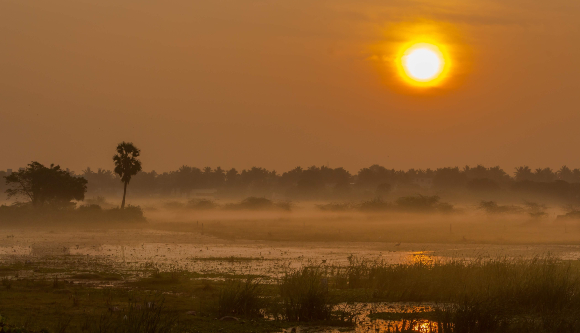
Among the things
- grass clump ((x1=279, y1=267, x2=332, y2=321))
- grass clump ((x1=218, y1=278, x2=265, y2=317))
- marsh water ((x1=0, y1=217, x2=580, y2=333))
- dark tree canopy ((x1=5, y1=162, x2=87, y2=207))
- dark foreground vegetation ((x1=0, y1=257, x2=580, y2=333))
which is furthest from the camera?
dark tree canopy ((x1=5, y1=162, x2=87, y2=207))

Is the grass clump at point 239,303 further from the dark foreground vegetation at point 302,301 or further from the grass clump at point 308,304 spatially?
the grass clump at point 308,304

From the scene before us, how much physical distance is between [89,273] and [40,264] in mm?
→ 6241

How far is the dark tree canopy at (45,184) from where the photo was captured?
80938 mm

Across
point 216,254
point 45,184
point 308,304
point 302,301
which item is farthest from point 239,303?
point 45,184

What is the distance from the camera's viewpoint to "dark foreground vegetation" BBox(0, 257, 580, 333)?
1712cm

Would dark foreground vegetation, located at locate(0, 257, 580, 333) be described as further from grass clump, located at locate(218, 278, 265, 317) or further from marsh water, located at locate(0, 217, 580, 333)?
marsh water, located at locate(0, 217, 580, 333)

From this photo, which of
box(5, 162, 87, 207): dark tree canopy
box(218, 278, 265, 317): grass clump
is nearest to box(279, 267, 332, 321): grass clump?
box(218, 278, 265, 317): grass clump

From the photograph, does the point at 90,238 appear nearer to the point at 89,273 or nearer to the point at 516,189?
the point at 89,273

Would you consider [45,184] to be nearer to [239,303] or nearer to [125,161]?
[125,161]

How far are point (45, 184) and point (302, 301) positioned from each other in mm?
72442

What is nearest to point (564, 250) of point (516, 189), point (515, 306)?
point (515, 306)

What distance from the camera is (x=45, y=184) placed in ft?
268

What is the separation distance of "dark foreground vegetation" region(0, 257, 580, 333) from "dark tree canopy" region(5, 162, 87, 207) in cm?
5901

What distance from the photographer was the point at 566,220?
90.9 m
